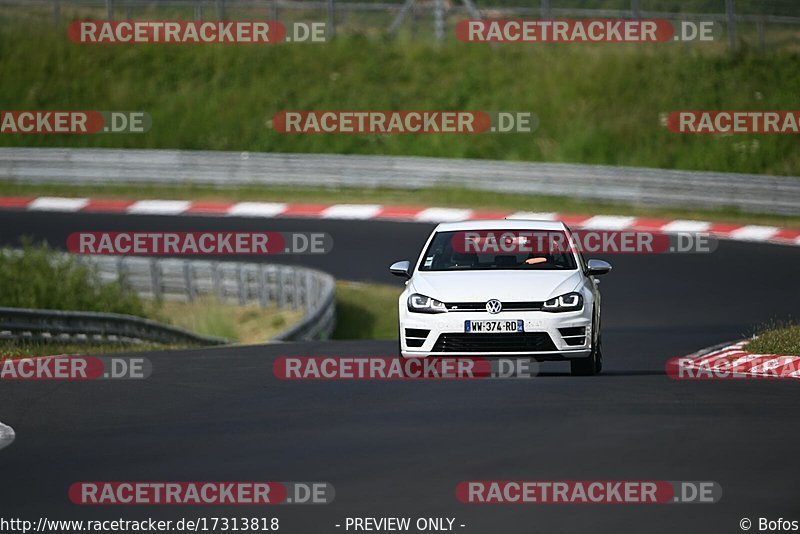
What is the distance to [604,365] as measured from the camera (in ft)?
52.7

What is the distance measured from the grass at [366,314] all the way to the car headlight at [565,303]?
36.8 ft

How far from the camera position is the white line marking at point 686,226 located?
2958cm

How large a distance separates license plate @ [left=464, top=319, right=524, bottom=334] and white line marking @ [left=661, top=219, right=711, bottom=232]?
16.7 m

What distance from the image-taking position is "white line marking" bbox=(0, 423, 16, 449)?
1116 centimetres

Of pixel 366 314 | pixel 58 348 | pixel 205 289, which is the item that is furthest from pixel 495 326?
pixel 205 289

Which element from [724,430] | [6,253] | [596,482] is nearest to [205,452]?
[596,482]

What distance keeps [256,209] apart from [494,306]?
20682 mm

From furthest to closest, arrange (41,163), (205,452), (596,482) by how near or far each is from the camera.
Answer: (41,163) → (205,452) → (596,482)

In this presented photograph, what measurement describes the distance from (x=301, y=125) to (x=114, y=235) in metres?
11.2

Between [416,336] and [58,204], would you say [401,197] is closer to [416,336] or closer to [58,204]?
[58,204]

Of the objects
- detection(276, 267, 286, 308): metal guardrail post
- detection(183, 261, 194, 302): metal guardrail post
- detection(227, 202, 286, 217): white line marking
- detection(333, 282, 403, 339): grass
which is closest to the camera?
detection(333, 282, 403, 339): grass

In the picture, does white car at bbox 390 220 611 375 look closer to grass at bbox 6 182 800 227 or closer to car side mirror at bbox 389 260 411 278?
car side mirror at bbox 389 260 411 278

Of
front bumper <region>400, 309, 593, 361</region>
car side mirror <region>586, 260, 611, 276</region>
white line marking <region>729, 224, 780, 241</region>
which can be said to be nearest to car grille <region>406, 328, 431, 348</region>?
front bumper <region>400, 309, 593, 361</region>

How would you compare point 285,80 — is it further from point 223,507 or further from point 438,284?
point 223,507
